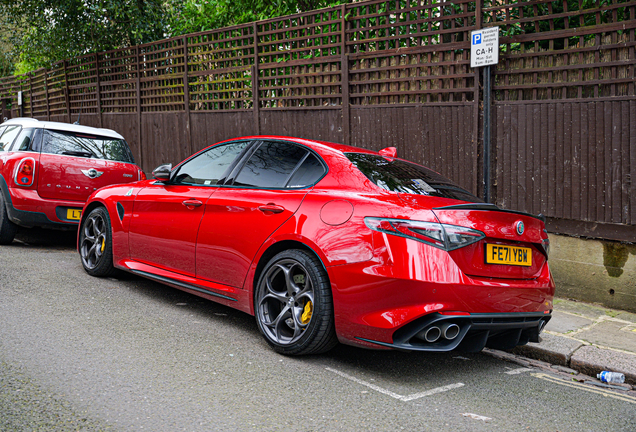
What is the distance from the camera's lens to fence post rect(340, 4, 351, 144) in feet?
26.6

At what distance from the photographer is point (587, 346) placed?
4617 mm

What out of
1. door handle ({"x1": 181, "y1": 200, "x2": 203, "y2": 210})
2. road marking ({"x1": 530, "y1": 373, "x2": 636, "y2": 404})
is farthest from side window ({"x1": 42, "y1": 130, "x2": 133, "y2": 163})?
road marking ({"x1": 530, "y1": 373, "x2": 636, "y2": 404})

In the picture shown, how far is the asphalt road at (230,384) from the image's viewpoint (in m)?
3.11

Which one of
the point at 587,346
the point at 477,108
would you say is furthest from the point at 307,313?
the point at 477,108

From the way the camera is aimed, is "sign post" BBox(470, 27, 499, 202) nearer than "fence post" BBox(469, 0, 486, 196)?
Yes

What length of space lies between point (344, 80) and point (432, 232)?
4998 mm

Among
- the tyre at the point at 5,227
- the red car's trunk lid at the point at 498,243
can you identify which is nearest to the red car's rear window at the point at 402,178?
the red car's trunk lid at the point at 498,243

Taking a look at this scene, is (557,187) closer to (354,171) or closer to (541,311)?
(541,311)

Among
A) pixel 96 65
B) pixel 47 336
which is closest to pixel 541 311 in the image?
pixel 47 336

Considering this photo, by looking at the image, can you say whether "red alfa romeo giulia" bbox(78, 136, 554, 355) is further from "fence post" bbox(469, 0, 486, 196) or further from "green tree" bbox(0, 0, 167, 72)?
"green tree" bbox(0, 0, 167, 72)

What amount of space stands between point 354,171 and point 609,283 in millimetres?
3294

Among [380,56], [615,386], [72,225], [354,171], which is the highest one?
[380,56]

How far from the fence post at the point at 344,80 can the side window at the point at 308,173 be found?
382cm

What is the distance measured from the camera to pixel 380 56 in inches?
303
